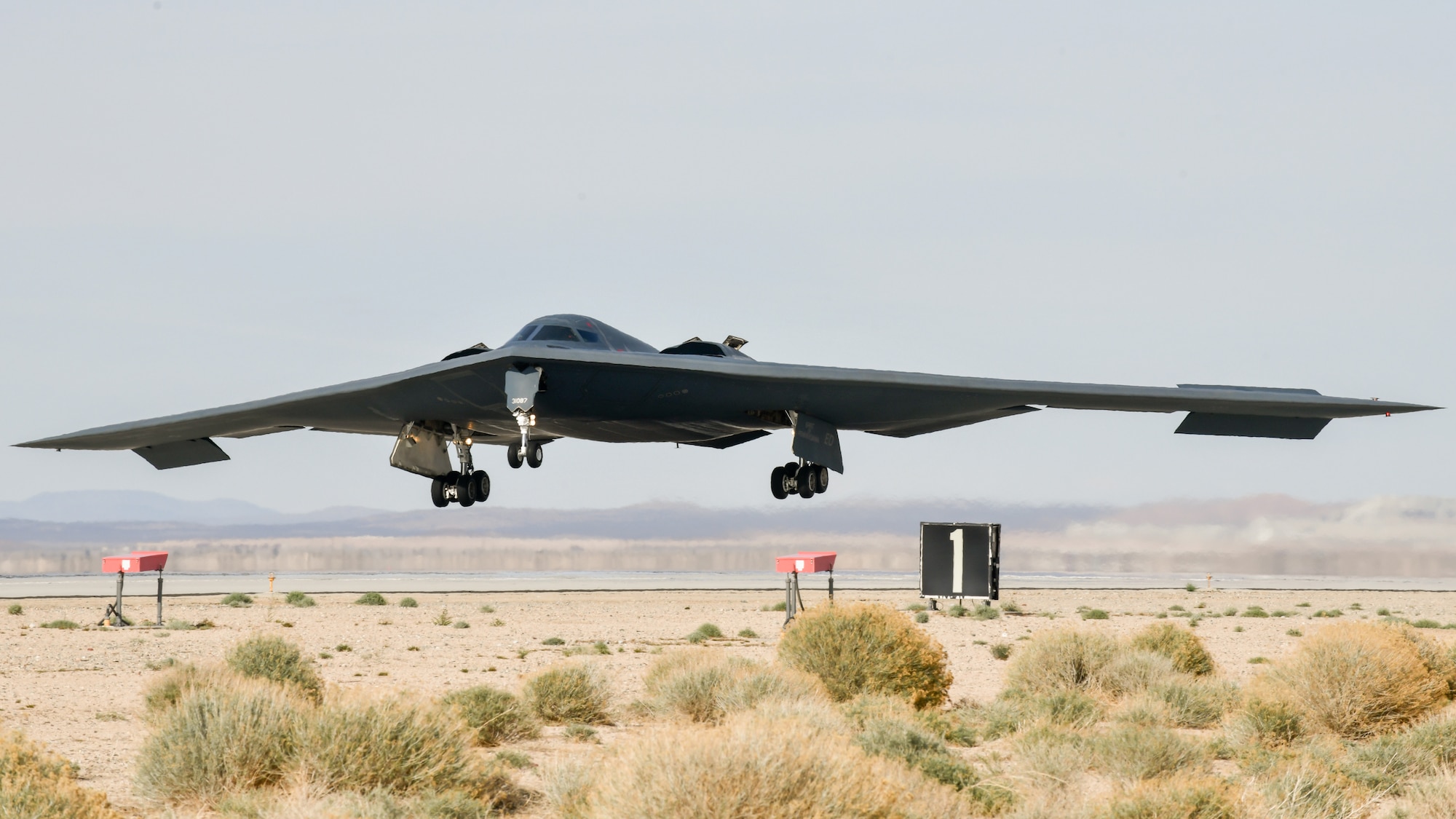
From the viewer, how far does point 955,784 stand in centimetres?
1168

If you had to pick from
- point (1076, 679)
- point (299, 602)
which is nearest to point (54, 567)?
point (299, 602)

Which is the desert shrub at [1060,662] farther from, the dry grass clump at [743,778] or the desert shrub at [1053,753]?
the dry grass clump at [743,778]

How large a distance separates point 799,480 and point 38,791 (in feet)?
37.1

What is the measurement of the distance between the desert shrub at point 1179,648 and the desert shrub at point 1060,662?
8.80 ft

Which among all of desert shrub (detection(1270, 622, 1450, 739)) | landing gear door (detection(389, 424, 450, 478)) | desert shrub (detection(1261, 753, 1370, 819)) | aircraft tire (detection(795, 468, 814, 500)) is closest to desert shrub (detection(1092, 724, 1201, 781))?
desert shrub (detection(1261, 753, 1370, 819))

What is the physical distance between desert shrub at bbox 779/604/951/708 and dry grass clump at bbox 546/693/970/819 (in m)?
10.0

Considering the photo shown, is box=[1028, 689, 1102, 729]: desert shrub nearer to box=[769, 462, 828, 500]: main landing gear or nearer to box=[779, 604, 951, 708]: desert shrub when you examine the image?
box=[779, 604, 951, 708]: desert shrub

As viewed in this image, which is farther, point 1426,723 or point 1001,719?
point 1001,719

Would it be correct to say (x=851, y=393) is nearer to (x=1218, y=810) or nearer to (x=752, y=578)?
(x=1218, y=810)

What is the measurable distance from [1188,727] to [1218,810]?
8.62 m

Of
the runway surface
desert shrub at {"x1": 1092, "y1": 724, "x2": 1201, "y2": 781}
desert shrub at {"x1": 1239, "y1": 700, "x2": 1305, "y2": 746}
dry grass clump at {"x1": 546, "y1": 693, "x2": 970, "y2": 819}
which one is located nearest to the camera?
dry grass clump at {"x1": 546, "y1": 693, "x2": 970, "y2": 819}

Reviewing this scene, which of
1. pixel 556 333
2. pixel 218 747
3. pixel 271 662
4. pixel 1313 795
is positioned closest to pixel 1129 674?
pixel 1313 795

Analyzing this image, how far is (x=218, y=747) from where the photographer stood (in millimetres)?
11203

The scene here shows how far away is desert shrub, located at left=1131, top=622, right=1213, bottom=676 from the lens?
23.0 m
